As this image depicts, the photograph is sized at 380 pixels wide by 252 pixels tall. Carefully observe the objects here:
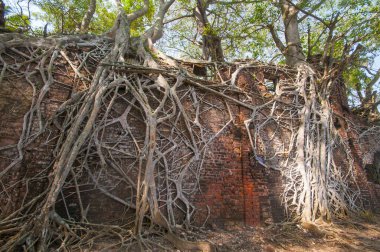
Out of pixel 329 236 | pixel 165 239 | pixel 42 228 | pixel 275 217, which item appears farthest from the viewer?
pixel 275 217

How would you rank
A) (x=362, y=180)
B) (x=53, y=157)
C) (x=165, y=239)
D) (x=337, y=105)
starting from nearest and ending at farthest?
(x=165, y=239) < (x=53, y=157) < (x=362, y=180) < (x=337, y=105)

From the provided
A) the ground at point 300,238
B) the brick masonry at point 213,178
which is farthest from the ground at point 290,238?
the brick masonry at point 213,178

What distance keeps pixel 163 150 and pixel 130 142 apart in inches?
21.5

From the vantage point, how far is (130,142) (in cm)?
386

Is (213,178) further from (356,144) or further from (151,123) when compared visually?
(356,144)

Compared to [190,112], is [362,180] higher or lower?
lower

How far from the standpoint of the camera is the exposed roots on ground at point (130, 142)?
3061 mm

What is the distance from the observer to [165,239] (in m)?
3.18

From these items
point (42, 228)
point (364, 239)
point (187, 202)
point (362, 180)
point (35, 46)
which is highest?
point (35, 46)

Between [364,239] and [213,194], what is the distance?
2614 millimetres

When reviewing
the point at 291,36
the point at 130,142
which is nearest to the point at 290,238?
the point at 130,142

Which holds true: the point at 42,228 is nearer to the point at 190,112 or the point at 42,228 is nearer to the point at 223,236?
the point at 223,236

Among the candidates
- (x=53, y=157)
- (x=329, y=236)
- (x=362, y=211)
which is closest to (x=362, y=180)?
(x=362, y=211)

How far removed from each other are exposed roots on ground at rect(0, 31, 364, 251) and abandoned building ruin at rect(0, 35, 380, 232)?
0.07 ft
